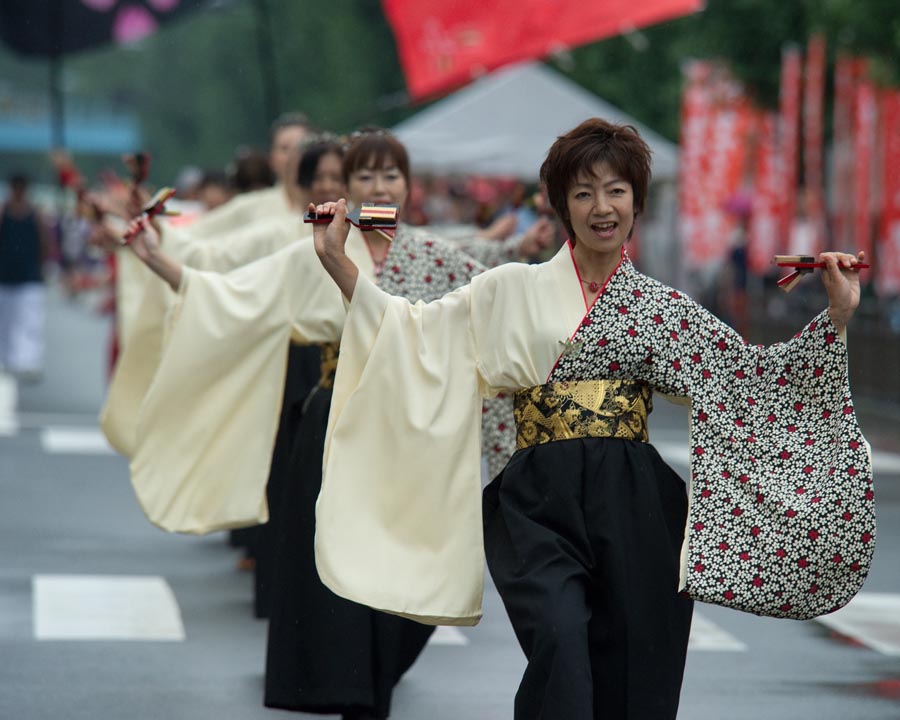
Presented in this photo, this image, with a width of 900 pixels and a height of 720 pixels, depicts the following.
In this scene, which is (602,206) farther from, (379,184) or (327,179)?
(327,179)

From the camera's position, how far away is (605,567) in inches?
182

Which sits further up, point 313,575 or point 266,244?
point 266,244

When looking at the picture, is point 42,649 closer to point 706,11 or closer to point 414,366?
point 414,366

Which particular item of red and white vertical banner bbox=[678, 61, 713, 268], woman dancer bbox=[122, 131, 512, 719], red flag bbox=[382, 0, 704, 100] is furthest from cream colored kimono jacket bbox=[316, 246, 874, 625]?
red and white vertical banner bbox=[678, 61, 713, 268]

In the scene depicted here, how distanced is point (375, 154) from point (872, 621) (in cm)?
304

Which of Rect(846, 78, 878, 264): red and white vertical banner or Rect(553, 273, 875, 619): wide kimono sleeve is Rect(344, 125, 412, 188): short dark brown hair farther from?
Rect(846, 78, 878, 264): red and white vertical banner

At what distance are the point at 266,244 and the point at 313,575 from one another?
7.57 feet

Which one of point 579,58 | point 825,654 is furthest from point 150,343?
point 579,58

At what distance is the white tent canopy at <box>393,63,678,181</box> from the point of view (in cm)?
2059

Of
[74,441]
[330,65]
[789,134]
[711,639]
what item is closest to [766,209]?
[789,134]

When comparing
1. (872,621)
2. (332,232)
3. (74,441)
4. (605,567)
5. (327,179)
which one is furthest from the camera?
(74,441)

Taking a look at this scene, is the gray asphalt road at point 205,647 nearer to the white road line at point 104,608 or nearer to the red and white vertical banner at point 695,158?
the white road line at point 104,608

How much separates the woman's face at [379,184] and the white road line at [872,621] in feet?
8.19

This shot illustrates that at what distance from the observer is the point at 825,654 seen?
711cm
